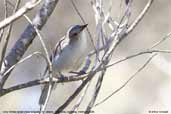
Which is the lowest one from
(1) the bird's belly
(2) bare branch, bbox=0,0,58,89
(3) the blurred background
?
(2) bare branch, bbox=0,0,58,89

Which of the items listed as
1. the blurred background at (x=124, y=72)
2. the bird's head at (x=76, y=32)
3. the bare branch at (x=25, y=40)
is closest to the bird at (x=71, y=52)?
the bird's head at (x=76, y=32)

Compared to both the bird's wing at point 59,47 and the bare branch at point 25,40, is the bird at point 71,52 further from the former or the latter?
the bare branch at point 25,40

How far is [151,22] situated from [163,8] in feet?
1.00

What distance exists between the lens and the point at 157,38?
7.18m

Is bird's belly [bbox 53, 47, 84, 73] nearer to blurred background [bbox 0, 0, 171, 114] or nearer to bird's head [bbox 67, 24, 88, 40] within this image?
bird's head [bbox 67, 24, 88, 40]

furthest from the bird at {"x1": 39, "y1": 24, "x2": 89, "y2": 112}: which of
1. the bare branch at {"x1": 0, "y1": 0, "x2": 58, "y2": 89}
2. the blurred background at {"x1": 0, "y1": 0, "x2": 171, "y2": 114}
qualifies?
the blurred background at {"x1": 0, "y1": 0, "x2": 171, "y2": 114}

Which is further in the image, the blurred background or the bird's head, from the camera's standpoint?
the blurred background

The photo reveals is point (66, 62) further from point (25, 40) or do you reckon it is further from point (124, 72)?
point (124, 72)

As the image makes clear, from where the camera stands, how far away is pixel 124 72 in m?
6.71

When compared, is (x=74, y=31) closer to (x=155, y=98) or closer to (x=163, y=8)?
(x=155, y=98)

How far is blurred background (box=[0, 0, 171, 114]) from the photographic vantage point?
5.96 metres

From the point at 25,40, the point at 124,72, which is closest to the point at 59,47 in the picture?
the point at 25,40

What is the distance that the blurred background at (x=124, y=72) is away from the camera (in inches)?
235

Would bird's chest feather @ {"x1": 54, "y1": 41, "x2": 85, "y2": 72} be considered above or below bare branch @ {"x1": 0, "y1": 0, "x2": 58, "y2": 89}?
above
